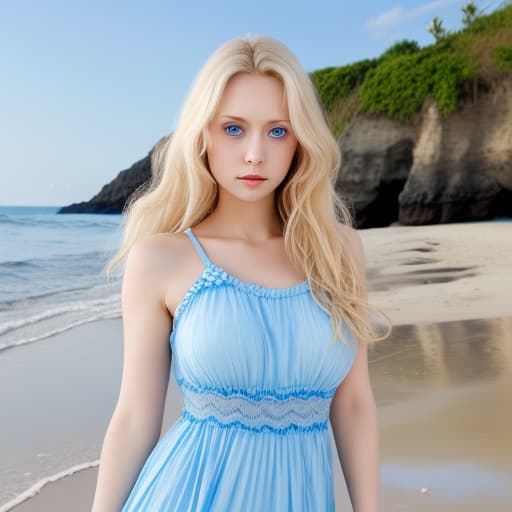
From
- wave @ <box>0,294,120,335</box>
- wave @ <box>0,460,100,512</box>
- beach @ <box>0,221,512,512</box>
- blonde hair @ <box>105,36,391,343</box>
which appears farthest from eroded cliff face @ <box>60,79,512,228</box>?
blonde hair @ <box>105,36,391,343</box>

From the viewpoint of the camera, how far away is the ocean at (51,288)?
8242mm

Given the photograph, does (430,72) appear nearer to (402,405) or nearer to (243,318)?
(402,405)

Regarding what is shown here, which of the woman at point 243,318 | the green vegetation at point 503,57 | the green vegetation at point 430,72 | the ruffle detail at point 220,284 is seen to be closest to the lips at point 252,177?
the woman at point 243,318

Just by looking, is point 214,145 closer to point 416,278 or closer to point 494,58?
point 416,278

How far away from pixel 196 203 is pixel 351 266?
1.45 feet

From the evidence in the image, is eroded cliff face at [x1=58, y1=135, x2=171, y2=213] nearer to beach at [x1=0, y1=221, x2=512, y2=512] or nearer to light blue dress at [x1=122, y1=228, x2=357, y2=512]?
beach at [x1=0, y1=221, x2=512, y2=512]

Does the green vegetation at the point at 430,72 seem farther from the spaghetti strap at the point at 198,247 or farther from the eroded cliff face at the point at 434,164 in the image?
the spaghetti strap at the point at 198,247

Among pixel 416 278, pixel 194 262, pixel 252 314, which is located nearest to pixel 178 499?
pixel 252 314

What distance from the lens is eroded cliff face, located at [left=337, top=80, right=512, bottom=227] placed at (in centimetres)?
1980

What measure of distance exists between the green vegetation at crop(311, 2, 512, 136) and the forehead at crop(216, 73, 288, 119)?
63.6 feet

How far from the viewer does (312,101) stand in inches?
71.6

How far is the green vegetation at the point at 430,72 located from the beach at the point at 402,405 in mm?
13414

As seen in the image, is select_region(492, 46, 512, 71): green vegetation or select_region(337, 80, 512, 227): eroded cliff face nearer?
select_region(337, 80, 512, 227): eroded cliff face

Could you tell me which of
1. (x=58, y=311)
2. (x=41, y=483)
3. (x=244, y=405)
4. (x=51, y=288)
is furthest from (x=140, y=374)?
(x=51, y=288)
